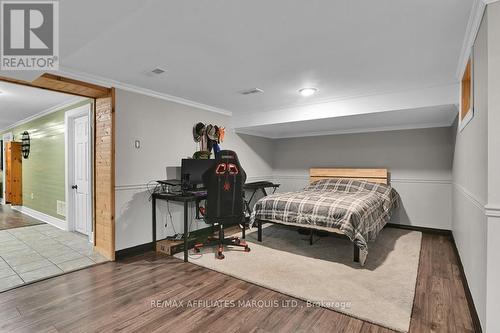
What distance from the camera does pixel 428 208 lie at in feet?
15.0

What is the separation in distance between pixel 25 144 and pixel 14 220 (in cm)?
182

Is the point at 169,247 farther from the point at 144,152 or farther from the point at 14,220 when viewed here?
the point at 14,220

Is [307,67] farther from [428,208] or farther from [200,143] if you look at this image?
[428,208]

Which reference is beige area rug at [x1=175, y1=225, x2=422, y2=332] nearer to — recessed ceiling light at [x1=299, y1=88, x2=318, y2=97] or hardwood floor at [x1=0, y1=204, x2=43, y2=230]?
recessed ceiling light at [x1=299, y1=88, x2=318, y2=97]

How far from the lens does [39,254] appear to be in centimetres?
348

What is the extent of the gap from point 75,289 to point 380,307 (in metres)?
2.83

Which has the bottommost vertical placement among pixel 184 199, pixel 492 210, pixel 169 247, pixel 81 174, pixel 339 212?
pixel 169 247

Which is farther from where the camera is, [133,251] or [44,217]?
[44,217]

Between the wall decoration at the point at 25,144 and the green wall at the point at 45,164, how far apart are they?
0.34 feet

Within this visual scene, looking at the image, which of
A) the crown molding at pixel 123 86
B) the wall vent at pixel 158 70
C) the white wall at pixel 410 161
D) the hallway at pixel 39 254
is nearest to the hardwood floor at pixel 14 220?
the hallway at pixel 39 254

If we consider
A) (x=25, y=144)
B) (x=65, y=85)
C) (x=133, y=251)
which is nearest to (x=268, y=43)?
(x=65, y=85)

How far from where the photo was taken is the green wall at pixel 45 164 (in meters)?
4.91

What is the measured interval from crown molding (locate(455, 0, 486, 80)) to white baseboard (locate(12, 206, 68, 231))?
19.9ft

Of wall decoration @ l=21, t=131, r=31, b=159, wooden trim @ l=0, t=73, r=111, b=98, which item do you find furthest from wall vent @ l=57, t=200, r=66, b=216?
wooden trim @ l=0, t=73, r=111, b=98
